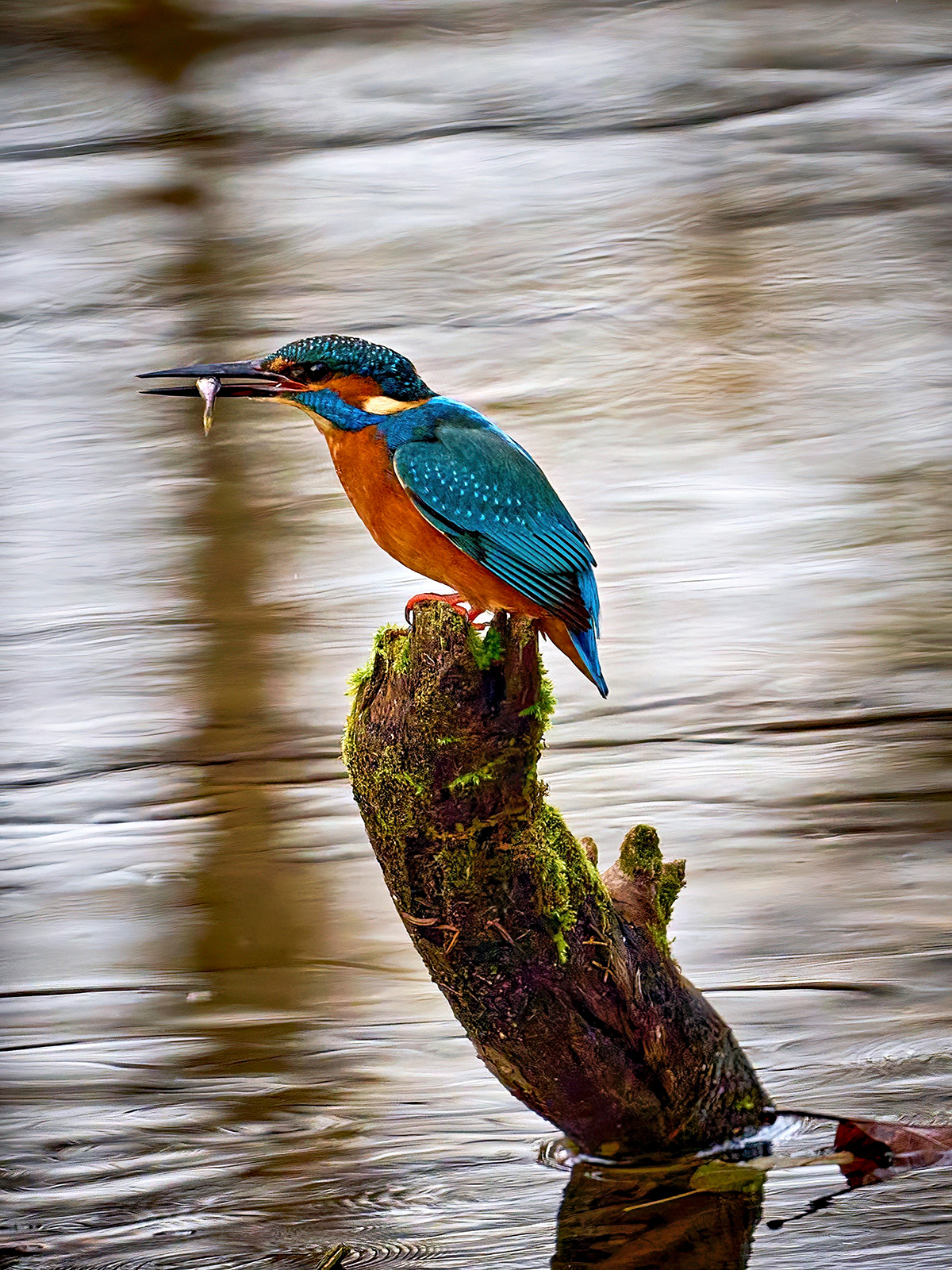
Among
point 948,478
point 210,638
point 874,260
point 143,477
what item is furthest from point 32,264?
point 948,478

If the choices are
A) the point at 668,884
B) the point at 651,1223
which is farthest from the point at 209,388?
the point at 651,1223

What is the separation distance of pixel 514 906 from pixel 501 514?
0.52m

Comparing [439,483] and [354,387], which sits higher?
[354,387]

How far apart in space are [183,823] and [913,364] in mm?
3454

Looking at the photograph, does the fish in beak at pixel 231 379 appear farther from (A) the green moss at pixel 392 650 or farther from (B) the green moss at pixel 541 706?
(B) the green moss at pixel 541 706

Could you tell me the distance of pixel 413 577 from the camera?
15.3ft

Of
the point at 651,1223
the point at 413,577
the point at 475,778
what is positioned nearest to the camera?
the point at 475,778

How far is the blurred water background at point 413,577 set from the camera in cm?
243

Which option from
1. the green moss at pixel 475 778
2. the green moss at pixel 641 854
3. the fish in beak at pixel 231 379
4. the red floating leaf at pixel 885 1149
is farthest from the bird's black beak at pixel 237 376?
the red floating leaf at pixel 885 1149

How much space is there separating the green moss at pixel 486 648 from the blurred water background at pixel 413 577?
76 centimetres

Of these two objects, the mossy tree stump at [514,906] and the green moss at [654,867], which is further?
the green moss at [654,867]

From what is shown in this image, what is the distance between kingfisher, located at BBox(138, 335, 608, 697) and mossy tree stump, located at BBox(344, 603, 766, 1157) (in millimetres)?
209

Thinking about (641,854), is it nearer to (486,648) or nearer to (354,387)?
(486,648)

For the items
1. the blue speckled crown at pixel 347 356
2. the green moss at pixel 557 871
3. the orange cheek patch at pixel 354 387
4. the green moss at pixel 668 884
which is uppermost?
the blue speckled crown at pixel 347 356
